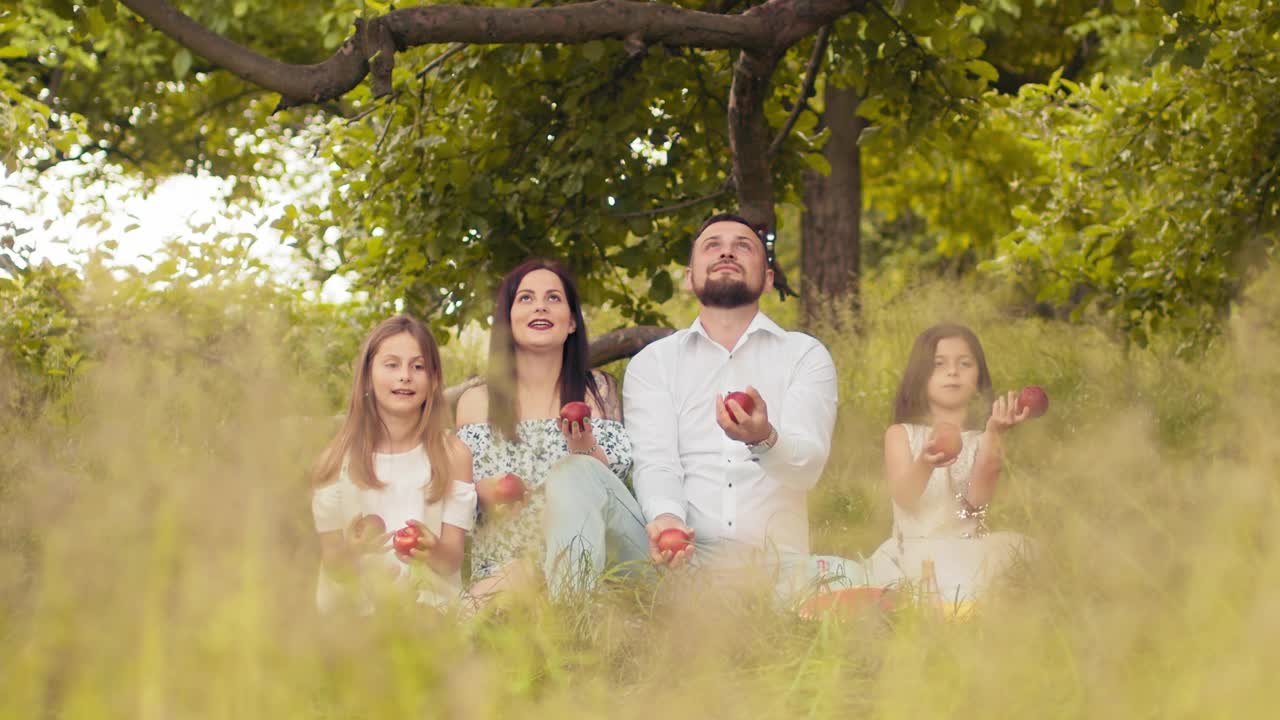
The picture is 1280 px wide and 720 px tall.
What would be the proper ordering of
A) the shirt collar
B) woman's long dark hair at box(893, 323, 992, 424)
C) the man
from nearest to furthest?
the man
woman's long dark hair at box(893, 323, 992, 424)
the shirt collar

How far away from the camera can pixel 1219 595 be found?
1.93 metres

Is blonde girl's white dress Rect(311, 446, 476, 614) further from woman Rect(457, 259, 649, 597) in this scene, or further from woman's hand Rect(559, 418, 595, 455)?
woman's hand Rect(559, 418, 595, 455)

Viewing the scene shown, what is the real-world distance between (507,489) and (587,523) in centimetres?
26

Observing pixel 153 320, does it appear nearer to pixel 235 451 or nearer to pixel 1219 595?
pixel 235 451

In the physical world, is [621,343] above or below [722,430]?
above

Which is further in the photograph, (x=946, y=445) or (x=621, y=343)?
(x=621, y=343)

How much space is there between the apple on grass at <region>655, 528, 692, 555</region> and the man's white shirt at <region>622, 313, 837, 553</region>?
31cm

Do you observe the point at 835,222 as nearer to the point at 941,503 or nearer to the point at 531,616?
the point at 941,503

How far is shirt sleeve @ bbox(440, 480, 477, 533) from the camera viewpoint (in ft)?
11.6

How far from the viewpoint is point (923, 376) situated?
3.84 m

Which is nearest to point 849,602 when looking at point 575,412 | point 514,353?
point 575,412

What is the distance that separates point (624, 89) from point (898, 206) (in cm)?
803

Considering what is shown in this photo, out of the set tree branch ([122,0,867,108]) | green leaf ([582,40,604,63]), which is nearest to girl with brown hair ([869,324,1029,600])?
tree branch ([122,0,867,108])

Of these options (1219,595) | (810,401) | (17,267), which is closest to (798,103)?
(810,401)
